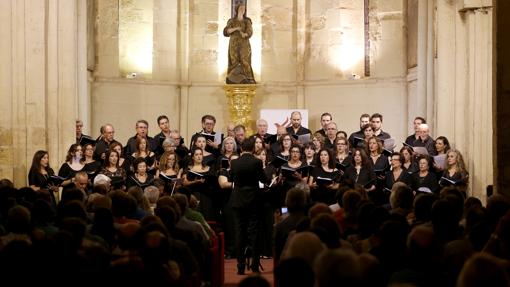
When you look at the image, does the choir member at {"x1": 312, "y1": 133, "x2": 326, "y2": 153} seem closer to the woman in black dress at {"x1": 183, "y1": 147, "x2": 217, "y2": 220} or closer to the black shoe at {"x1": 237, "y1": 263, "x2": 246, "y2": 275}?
the woman in black dress at {"x1": 183, "y1": 147, "x2": 217, "y2": 220}

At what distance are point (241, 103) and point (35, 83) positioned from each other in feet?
20.6

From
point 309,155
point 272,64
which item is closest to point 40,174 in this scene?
point 309,155

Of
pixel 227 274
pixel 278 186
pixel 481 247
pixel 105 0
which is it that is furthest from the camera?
pixel 105 0

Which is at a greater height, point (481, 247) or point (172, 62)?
point (172, 62)

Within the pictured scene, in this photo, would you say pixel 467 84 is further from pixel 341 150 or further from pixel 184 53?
pixel 184 53

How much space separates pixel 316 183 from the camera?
→ 13695 millimetres

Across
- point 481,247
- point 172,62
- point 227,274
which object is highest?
point 172,62

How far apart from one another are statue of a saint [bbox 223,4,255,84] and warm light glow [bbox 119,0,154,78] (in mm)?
2010

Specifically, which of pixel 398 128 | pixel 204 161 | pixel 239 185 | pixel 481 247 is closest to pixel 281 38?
pixel 398 128

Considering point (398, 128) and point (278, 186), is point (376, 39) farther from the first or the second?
point (278, 186)

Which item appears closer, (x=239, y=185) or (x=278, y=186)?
(x=239, y=185)

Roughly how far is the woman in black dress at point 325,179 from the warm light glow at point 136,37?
27.3ft

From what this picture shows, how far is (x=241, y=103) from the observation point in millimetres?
20516

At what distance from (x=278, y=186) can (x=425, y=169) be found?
2.07 m
